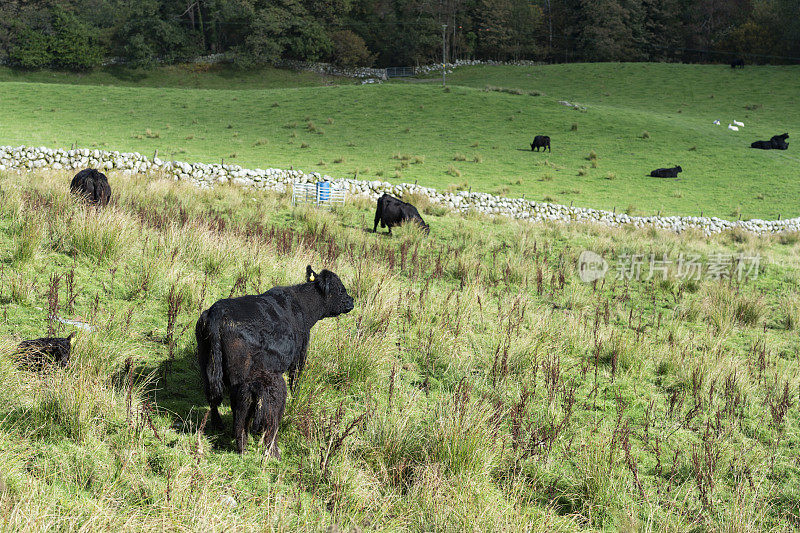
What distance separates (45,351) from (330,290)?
2.43m

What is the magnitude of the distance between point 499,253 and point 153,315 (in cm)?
941

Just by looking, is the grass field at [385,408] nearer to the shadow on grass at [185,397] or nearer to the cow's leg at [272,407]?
the shadow on grass at [185,397]

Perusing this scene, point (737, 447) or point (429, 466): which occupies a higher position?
point (429, 466)

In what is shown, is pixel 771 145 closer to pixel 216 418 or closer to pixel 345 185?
pixel 345 185

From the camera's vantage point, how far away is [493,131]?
126ft

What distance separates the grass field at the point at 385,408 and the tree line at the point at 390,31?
209 ft

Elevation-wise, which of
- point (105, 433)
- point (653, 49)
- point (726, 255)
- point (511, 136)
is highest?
point (653, 49)

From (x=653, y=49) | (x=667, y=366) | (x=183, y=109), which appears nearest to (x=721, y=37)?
(x=653, y=49)

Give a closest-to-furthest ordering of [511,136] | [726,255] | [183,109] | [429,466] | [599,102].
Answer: [429,466] < [726,255] < [511,136] < [183,109] < [599,102]

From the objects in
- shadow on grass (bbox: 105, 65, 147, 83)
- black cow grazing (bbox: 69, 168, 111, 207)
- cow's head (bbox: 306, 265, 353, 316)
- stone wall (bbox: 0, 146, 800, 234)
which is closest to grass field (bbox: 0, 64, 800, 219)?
stone wall (bbox: 0, 146, 800, 234)

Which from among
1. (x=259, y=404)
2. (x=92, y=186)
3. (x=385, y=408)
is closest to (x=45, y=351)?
(x=259, y=404)

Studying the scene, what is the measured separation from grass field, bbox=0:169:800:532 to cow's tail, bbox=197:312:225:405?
1.23 feet

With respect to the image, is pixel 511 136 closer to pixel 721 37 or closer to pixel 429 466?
pixel 429 466

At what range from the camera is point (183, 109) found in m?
42.8
